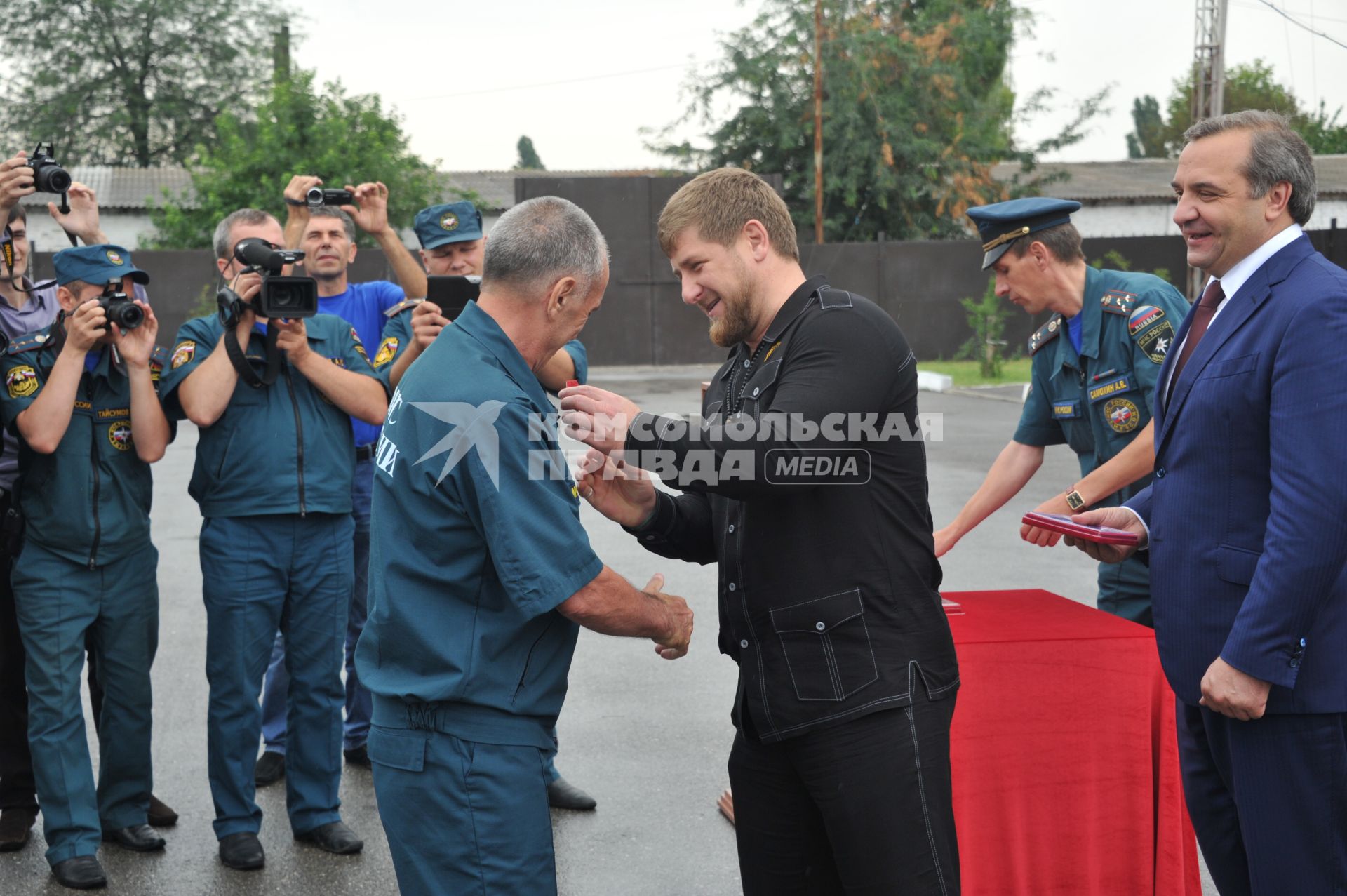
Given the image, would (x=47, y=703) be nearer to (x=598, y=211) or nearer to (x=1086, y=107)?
(x=598, y=211)

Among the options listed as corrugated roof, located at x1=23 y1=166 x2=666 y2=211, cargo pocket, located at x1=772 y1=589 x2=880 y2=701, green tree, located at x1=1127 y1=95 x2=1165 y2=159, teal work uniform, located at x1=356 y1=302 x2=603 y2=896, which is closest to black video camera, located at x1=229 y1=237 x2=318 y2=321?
teal work uniform, located at x1=356 y1=302 x2=603 y2=896

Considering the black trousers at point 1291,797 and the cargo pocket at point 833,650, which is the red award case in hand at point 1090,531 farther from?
the cargo pocket at point 833,650

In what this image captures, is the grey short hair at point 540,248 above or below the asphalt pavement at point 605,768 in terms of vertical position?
above

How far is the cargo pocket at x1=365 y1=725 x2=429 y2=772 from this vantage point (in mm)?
2502

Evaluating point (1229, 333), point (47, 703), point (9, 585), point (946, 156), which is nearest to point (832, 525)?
point (1229, 333)

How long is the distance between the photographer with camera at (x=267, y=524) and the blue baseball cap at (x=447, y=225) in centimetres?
90

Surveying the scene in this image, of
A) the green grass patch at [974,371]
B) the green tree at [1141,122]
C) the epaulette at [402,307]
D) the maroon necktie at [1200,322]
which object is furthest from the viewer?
the green tree at [1141,122]

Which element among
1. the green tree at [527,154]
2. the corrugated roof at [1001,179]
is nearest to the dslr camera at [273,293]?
the corrugated roof at [1001,179]

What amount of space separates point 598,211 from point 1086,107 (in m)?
15.1

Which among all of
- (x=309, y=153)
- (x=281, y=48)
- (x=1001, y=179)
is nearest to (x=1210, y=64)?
(x=1001, y=179)

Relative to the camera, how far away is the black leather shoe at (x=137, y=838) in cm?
424

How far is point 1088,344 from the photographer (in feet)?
13.1

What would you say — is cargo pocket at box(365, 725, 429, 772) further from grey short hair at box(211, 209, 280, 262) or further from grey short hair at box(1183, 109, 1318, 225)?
grey short hair at box(211, 209, 280, 262)

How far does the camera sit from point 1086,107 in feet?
109
